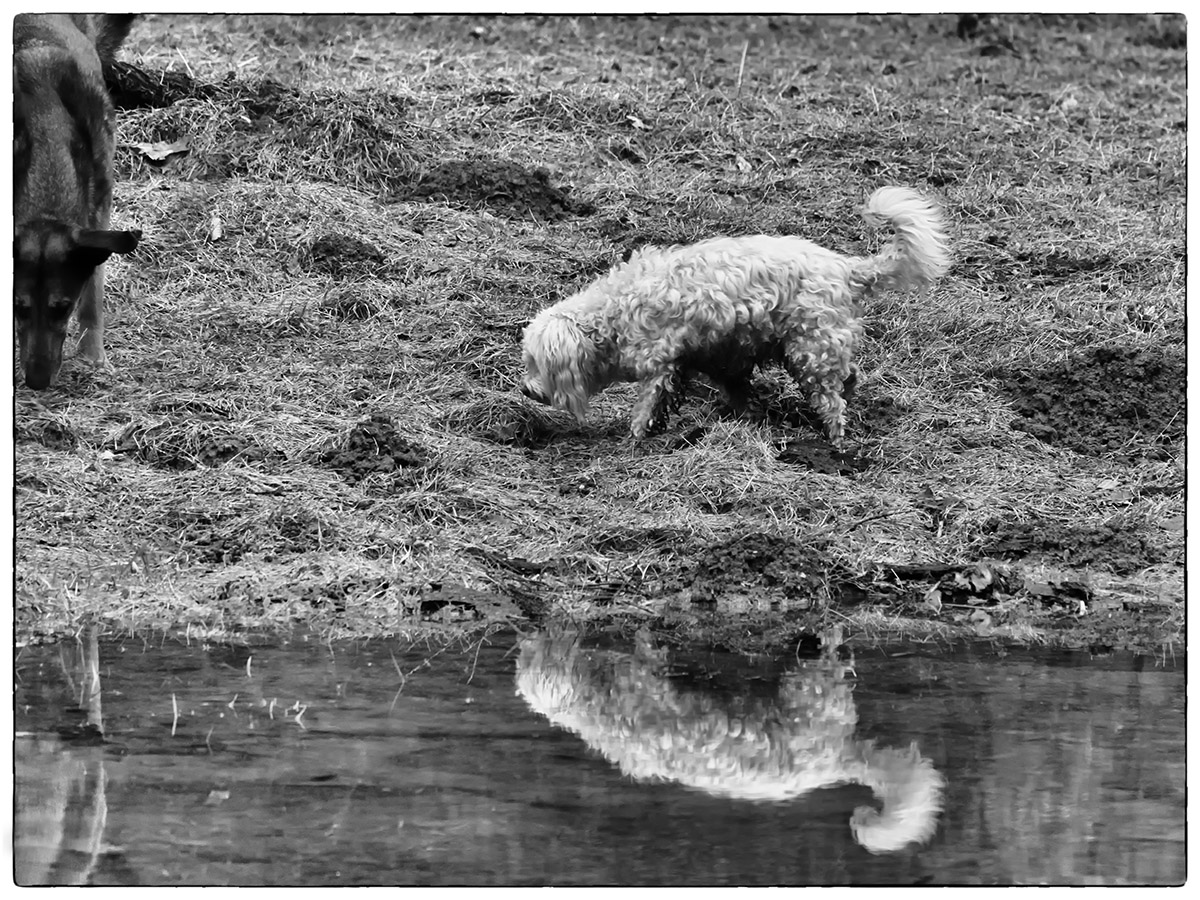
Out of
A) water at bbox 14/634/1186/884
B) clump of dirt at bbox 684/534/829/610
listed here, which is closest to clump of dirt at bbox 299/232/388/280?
clump of dirt at bbox 684/534/829/610

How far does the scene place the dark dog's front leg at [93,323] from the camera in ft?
26.0

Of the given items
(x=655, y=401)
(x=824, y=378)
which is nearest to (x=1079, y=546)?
(x=824, y=378)

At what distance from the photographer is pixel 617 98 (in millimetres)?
10758

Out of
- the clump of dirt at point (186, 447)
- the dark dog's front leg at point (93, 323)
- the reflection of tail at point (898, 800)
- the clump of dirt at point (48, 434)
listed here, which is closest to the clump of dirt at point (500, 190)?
the dark dog's front leg at point (93, 323)

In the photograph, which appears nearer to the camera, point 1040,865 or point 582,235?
point 1040,865

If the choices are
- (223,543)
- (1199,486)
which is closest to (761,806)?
(223,543)

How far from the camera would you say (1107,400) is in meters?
7.97

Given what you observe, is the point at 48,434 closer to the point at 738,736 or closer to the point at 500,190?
the point at 500,190

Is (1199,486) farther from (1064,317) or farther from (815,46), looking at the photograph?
(815,46)

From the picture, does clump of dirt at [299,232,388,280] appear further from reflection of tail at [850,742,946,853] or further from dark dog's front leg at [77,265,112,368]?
reflection of tail at [850,742,946,853]

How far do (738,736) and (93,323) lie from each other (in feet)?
15.3

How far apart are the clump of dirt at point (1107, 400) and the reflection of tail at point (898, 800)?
3559mm

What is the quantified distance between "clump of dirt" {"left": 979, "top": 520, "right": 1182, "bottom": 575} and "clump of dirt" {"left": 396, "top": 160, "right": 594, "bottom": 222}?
13.2ft

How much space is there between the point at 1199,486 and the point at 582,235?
4071 millimetres
